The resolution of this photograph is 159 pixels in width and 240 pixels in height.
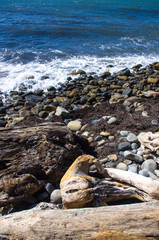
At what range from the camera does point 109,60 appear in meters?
12.8

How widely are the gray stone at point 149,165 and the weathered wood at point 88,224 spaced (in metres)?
1.52

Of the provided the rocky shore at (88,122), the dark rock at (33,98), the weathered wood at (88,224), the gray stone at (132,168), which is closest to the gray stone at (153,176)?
the rocky shore at (88,122)

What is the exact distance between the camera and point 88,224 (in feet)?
6.78

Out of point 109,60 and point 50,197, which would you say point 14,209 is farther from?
point 109,60

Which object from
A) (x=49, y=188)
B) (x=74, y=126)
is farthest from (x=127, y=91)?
(x=49, y=188)

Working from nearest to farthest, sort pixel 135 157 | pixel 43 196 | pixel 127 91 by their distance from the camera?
1. pixel 43 196
2. pixel 135 157
3. pixel 127 91

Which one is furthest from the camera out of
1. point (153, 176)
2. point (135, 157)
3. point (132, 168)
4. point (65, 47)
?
point (65, 47)

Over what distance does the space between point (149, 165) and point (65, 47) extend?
13.3m

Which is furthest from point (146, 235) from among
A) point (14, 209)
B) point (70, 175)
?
point (14, 209)

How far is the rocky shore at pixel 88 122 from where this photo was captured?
3.41m

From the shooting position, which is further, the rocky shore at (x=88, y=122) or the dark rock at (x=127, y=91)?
the dark rock at (x=127, y=91)

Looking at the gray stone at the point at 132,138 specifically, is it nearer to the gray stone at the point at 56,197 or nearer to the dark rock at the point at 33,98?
the gray stone at the point at 56,197

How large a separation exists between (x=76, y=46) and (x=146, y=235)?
1507 centimetres

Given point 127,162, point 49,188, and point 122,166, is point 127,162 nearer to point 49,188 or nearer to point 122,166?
point 122,166
